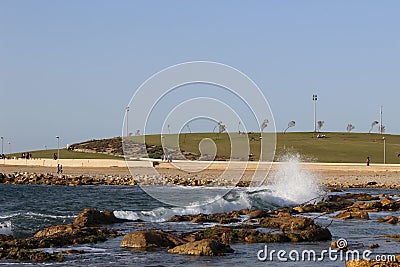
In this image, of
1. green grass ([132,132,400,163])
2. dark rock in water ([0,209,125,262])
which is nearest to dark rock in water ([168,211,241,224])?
dark rock in water ([0,209,125,262])

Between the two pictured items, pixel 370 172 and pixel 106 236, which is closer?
pixel 106 236

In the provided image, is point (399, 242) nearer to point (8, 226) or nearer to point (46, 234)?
point (46, 234)

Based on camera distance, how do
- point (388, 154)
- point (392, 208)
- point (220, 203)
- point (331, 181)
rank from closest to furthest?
point (392, 208), point (220, 203), point (331, 181), point (388, 154)

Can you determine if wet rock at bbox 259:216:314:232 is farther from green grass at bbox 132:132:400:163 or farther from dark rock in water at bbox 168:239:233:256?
green grass at bbox 132:132:400:163

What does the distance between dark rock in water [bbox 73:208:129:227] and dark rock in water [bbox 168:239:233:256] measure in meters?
7.47

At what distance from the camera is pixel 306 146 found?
500 feet

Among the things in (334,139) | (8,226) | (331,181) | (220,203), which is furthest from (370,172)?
(334,139)

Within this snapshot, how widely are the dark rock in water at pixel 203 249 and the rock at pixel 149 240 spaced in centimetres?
117

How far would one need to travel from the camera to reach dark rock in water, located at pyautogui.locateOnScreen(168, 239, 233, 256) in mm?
20609

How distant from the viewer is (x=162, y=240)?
22.9 m

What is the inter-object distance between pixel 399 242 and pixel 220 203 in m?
19.2

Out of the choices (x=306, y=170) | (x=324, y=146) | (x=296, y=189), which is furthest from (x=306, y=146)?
(x=296, y=189)

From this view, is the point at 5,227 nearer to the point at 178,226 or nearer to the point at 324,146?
the point at 178,226

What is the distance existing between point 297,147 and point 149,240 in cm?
12992
